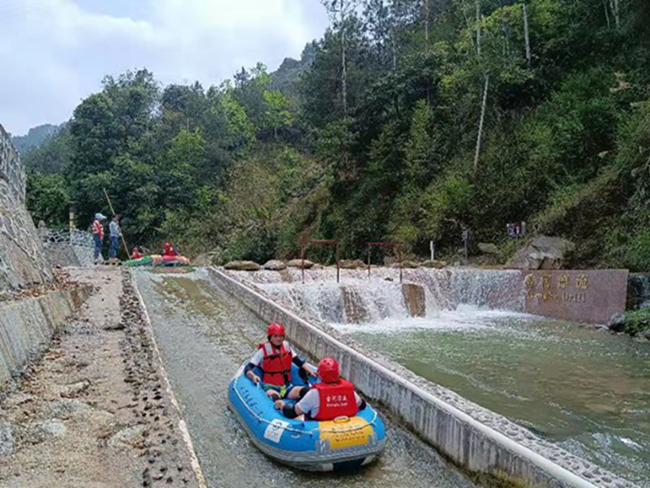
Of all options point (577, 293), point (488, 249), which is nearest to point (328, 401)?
point (577, 293)

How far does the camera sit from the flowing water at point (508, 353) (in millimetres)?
6430

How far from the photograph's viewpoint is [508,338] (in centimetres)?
1170

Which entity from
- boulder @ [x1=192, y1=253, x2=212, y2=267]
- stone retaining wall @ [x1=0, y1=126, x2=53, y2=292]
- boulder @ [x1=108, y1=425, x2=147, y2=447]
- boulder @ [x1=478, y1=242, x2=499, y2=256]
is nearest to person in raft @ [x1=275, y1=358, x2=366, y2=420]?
boulder @ [x1=108, y1=425, x2=147, y2=447]

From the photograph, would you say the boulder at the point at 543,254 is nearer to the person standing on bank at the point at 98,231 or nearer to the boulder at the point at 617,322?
the boulder at the point at 617,322

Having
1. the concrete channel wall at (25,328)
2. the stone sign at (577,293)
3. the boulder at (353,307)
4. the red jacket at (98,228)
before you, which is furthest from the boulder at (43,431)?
the red jacket at (98,228)

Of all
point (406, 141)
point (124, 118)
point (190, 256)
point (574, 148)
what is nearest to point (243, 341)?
point (574, 148)

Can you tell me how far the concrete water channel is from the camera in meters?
→ 4.91

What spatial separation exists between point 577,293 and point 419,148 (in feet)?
38.2

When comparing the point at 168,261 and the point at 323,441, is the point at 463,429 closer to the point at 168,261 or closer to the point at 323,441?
the point at 323,441

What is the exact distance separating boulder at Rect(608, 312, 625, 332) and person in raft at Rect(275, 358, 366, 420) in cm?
902

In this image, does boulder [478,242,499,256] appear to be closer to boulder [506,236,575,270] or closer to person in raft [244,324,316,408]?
boulder [506,236,575,270]

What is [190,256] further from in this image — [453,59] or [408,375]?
[408,375]

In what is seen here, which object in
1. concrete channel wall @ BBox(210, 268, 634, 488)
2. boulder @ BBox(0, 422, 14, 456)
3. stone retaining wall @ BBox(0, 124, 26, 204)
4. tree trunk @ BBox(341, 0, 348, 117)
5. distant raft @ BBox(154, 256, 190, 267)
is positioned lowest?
concrete channel wall @ BBox(210, 268, 634, 488)

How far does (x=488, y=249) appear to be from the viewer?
754 inches
